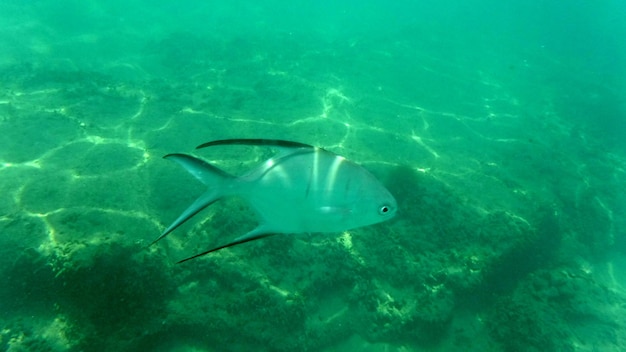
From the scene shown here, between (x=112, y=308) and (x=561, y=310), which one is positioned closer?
(x=112, y=308)

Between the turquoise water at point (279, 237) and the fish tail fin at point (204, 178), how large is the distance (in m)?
2.77

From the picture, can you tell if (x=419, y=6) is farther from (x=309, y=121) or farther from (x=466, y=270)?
(x=466, y=270)

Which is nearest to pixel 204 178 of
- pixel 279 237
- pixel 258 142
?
pixel 258 142

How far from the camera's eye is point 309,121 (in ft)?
26.1

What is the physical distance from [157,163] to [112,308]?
2762 mm

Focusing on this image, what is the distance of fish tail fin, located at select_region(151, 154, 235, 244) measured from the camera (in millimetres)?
1576

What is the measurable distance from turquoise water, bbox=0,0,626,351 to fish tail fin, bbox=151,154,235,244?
2773mm

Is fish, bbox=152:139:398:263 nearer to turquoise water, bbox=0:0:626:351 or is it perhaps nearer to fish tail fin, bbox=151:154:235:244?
fish tail fin, bbox=151:154:235:244

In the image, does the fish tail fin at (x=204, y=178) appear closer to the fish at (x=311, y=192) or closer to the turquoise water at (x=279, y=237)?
the fish at (x=311, y=192)

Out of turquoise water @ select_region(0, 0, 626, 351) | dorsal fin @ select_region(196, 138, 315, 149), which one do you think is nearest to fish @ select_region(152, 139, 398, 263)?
dorsal fin @ select_region(196, 138, 315, 149)

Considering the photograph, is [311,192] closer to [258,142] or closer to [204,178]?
[258,142]

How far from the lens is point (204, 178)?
1.65 metres

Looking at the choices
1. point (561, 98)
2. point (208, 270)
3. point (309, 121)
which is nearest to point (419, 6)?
point (561, 98)

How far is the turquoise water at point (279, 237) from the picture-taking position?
3.80 meters
